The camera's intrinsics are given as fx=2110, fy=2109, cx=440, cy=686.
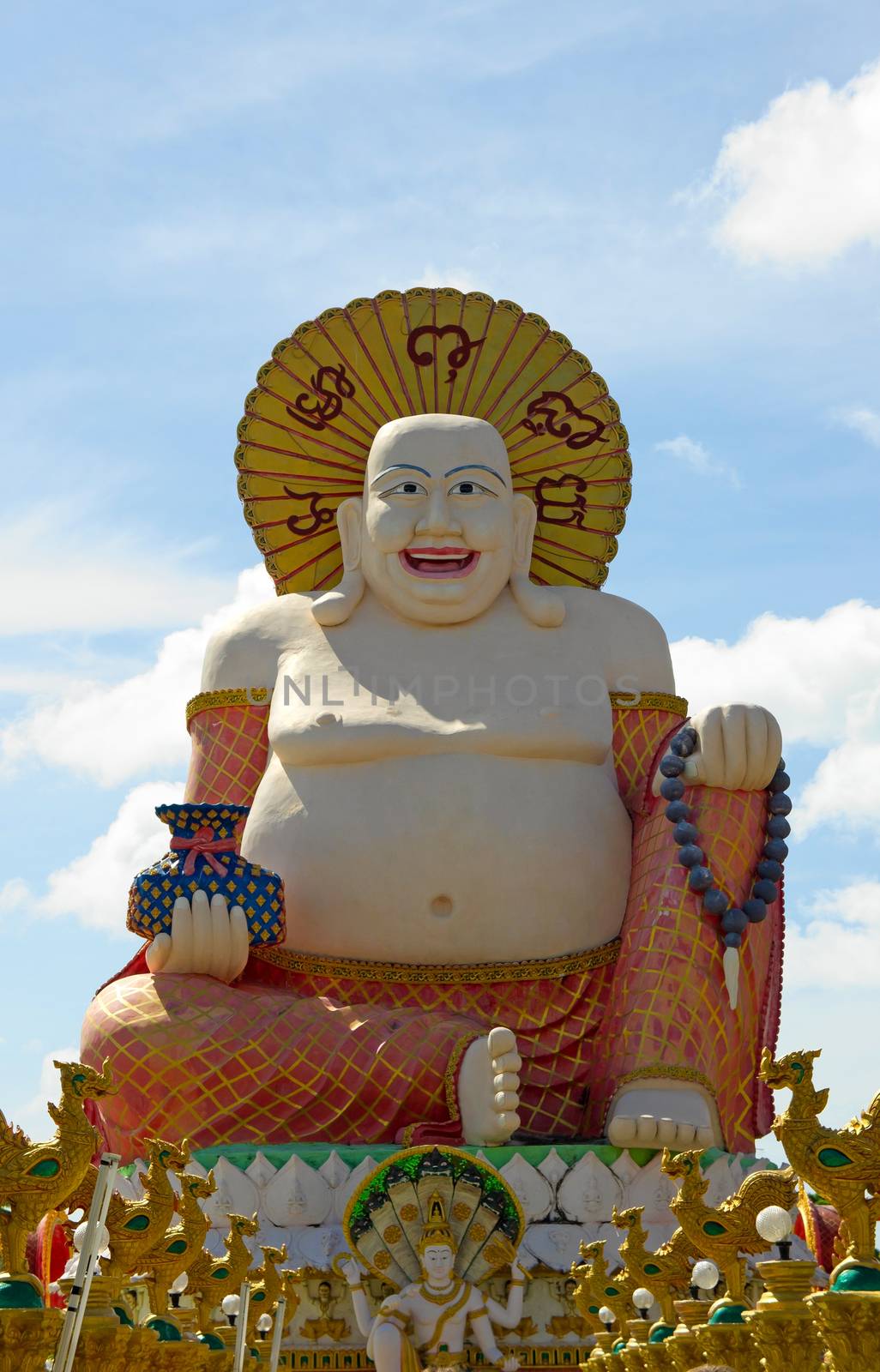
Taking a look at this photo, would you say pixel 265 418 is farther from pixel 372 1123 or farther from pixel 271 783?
pixel 372 1123

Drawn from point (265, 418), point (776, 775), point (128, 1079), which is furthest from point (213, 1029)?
point (265, 418)

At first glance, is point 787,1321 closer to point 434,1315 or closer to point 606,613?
point 434,1315

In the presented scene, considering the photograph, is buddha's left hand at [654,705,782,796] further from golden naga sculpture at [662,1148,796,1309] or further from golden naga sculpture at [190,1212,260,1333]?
golden naga sculpture at [662,1148,796,1309]

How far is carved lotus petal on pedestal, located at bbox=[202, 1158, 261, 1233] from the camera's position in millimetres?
9852

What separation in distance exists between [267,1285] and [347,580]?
15.7 ft

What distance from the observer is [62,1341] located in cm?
570

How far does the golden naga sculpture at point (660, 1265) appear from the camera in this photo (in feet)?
27.4

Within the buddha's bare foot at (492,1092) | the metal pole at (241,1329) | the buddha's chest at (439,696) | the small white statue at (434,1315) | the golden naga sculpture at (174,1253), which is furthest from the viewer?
the buddha's chest at (439,696)

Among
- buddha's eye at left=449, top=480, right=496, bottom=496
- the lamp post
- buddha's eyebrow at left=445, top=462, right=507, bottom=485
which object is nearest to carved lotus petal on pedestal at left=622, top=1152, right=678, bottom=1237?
the lamp post

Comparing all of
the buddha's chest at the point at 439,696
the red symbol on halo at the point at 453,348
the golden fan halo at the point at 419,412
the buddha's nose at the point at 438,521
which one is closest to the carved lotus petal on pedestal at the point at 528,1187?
the buddha's chest at the point at 439,696

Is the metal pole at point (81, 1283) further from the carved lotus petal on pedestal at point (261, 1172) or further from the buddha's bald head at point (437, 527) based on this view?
the buddha's bald head at point (437, 527)

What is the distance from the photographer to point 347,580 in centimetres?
1249

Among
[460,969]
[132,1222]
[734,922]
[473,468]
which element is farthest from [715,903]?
[132,1222]

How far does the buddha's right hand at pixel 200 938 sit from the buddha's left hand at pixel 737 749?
2553 millimetres
